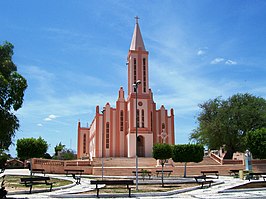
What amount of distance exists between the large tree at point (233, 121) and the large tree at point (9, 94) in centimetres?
2637

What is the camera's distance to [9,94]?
608 inches

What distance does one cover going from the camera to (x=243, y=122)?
120 feet

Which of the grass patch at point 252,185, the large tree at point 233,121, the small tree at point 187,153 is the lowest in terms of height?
the grass patch at point 252,185

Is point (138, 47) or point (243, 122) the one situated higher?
point (138, 47)

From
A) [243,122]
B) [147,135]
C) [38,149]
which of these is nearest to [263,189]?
[38,149]

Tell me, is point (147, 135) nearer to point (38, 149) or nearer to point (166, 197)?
point (38, 149)

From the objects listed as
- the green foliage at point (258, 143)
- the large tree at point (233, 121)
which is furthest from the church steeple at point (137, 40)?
the green foliage at point (258, 143)

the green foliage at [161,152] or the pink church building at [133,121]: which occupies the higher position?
the pink church building at [133,121]

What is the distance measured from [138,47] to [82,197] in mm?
38134

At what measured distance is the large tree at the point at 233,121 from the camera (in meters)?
36.7

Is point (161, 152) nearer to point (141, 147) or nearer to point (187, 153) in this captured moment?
point (187, 153)

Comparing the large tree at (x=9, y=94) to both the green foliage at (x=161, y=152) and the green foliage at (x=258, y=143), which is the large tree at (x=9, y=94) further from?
the green foliage at (x=258, y=143)

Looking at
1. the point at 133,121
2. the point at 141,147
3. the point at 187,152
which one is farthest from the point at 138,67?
the point at 187,152

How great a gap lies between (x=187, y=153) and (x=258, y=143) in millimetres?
6831
